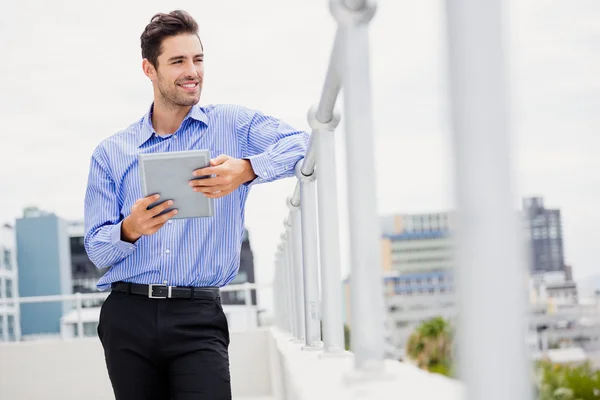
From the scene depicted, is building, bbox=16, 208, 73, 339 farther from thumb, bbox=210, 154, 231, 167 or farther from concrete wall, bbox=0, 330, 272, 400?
thumb, bbox=210, 154, 231, 167

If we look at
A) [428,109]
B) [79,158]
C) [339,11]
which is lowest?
[428,109]

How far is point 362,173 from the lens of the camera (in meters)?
1.13

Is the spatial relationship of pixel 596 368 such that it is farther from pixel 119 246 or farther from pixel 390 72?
pixel 119 246

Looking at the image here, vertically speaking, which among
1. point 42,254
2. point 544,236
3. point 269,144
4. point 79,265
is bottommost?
point 79,265

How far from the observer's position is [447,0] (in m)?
0.52

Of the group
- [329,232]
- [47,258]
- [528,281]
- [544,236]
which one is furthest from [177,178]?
[47,258]

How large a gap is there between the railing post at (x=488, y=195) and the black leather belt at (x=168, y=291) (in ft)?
5.37

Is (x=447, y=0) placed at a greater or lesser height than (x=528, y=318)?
greater


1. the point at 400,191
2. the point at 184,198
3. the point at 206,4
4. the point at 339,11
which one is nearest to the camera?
the point at 339,11

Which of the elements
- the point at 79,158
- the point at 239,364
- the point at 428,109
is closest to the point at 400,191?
the point at 428,109

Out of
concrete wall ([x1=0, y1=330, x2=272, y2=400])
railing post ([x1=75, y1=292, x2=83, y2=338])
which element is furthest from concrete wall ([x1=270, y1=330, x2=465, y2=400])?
railing post ([x1=75, y1=292, x2=83, y2=338])

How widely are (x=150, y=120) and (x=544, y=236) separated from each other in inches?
68.8

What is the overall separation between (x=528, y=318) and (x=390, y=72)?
681 mm

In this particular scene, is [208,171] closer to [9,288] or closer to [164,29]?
[164,29]
